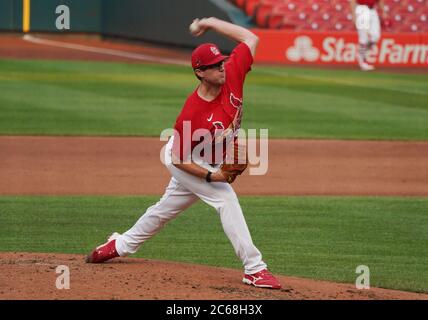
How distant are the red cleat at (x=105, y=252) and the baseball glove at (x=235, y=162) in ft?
3.88

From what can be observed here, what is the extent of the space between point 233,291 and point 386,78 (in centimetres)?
1716

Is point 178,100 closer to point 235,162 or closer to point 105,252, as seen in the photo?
point 105,252

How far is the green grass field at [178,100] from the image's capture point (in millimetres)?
16672

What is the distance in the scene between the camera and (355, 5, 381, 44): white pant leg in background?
2366 cm

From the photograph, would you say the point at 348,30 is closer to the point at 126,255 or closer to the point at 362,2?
the point at 362,2

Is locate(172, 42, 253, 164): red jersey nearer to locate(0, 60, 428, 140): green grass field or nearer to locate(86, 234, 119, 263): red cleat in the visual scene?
locate(86, 234, 119, 263): red cleat

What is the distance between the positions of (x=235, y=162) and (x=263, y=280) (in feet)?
2.79

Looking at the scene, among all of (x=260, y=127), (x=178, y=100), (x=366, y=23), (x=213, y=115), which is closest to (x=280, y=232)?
(x=213, y=115)

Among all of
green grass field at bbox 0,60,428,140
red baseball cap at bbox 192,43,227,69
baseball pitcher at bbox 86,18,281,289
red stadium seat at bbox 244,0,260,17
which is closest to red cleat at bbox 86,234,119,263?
baseball pitcher at bbox 86,18,281,289

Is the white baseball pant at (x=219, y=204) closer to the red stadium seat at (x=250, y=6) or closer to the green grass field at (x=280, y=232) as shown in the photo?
the green grass field at (x=280, y=232)

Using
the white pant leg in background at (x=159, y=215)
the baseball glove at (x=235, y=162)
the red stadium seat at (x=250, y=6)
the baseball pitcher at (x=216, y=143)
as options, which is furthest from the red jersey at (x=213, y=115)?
the red stadium seat at (x=250, y=6)

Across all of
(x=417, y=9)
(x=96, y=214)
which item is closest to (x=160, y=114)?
(x=96, y=214)

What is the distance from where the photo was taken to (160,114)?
58.8ft

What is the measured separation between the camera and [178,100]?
19.4 m
